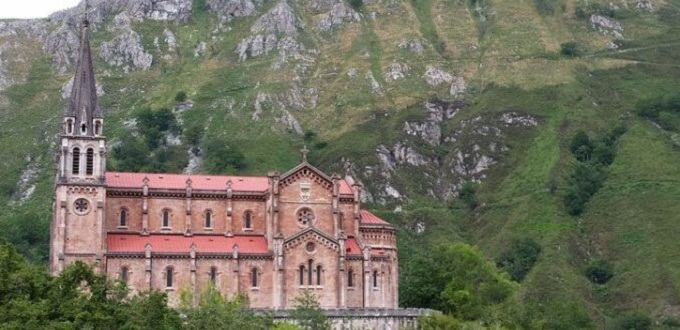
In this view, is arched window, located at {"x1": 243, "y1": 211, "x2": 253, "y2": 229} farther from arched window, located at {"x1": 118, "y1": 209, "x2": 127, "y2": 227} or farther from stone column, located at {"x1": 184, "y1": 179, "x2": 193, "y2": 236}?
arched window, located at {"x1": 118, "y1": 209, "x2": 127, "y2": 227}

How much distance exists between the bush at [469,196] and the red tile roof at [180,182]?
7478 centimetres

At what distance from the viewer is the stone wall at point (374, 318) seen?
10925 centimetres

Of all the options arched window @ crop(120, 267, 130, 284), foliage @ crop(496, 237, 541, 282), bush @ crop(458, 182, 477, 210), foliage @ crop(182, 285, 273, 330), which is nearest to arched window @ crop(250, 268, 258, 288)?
Result: arched window @ crop(120, 267, 130, 284)

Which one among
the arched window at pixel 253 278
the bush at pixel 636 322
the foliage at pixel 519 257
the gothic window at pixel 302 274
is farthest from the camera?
the foliage at pixel 519 257

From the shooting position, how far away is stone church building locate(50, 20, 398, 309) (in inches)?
4476

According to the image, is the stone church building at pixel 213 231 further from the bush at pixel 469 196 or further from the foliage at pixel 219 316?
the bush at pixel 469 196

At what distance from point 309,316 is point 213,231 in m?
→ 21.9

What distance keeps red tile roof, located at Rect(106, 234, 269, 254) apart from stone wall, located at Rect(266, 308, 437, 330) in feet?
40.6

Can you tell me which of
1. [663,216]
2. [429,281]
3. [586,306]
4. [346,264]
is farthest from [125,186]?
[663,216]

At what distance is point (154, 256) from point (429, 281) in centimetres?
2994

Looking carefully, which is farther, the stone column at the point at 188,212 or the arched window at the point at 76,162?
the stone column at the point at 188,212

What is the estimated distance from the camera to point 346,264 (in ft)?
388

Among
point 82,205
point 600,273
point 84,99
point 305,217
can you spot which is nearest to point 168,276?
point 82,205

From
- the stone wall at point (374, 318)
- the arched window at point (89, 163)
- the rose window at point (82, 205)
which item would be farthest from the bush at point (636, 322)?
the arched window at point (89, 163)
